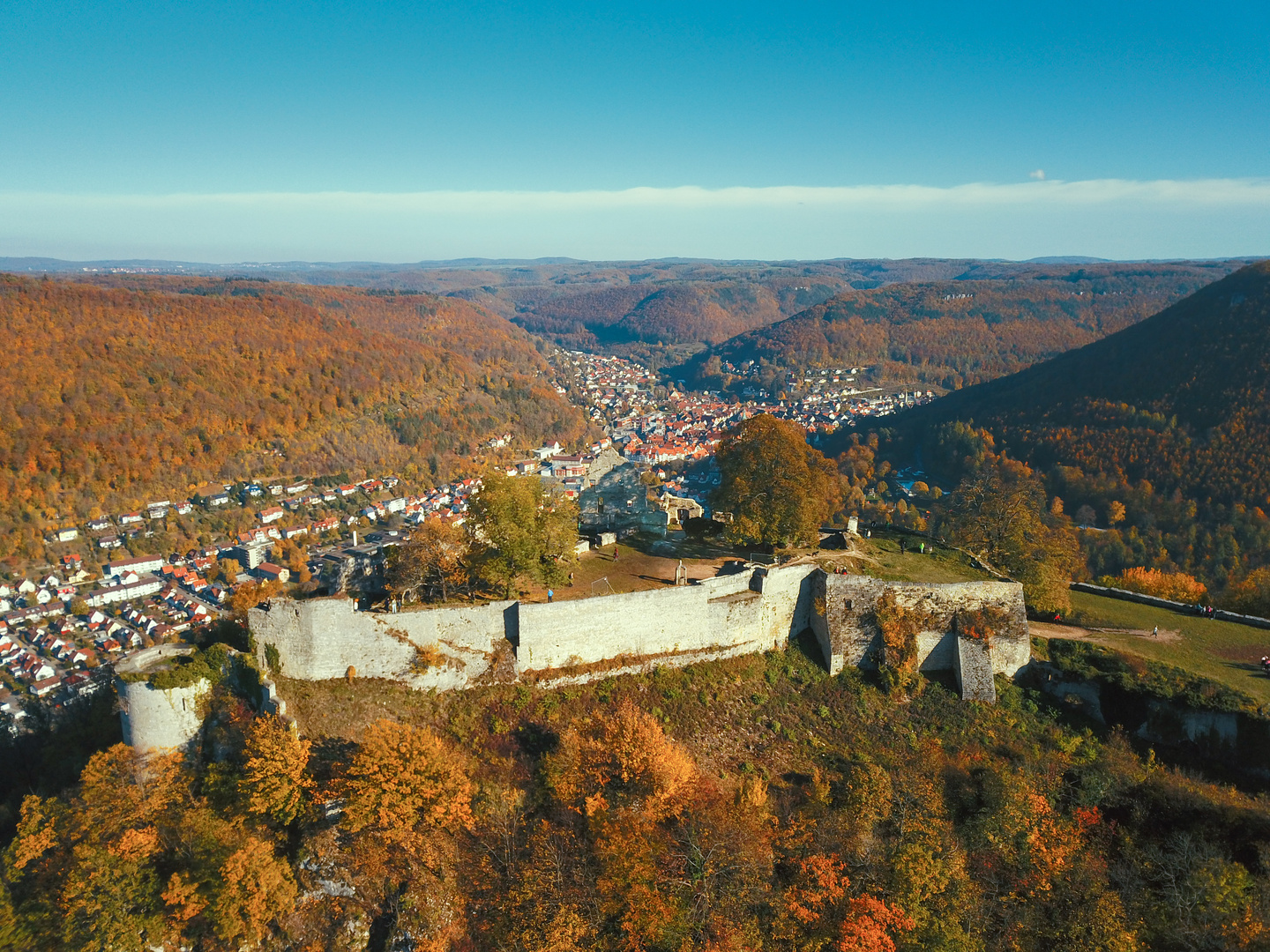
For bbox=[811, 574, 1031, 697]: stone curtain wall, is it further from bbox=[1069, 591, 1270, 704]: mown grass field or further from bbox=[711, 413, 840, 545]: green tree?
bbox=[1069, 591, 1270, 704]: mown grass field

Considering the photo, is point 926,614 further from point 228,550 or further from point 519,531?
point 228,550

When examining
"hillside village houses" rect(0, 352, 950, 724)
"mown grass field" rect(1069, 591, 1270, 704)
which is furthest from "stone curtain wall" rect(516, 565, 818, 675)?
"mown grass field" rect(1069, 591, 1270, 704)

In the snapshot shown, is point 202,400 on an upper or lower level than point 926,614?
lower

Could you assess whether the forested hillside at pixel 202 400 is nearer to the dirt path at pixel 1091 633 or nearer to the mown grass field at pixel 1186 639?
the dirt path at pixel 1091 633

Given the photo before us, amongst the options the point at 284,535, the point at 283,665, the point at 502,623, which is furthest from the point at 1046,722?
the point at 284,535

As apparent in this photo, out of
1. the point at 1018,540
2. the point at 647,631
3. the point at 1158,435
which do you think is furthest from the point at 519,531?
the point at 1158,435

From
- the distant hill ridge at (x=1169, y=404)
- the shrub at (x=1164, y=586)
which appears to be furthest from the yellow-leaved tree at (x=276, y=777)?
the distant hill ridge at (x=1169, y=404)
